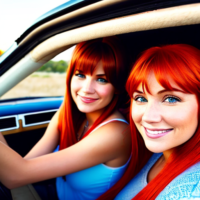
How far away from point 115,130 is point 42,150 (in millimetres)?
821

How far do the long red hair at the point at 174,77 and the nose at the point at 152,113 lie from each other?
0.10 m

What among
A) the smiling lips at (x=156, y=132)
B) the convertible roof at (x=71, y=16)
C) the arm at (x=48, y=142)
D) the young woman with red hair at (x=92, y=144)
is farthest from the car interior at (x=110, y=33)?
the arm at (x=48, y=142)

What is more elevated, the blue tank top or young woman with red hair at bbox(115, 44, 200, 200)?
young woman with red hair at bbox(115, 44, 200, 200)

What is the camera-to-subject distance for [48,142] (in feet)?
6.39

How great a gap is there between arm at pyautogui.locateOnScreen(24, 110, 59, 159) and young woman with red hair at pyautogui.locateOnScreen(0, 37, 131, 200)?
1.03ft

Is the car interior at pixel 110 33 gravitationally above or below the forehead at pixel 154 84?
above

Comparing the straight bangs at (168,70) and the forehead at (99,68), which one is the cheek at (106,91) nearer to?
the forehead at (99,68)

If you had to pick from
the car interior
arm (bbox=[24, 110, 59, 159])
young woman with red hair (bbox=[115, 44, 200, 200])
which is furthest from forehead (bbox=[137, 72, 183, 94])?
arm (bbox=[24, 110, 59, 159])

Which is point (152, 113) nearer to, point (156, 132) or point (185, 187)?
point (156, 132)

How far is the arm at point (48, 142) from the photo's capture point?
188cm

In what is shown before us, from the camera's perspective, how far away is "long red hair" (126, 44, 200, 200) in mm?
Answer: 905

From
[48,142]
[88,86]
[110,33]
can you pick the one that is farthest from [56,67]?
[110,33]

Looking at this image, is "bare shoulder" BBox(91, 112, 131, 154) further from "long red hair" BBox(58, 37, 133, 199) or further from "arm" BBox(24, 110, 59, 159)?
"arm" BBox(24, 110, 59, 159)

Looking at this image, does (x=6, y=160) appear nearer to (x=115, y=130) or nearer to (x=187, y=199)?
(x=115, y=130)
